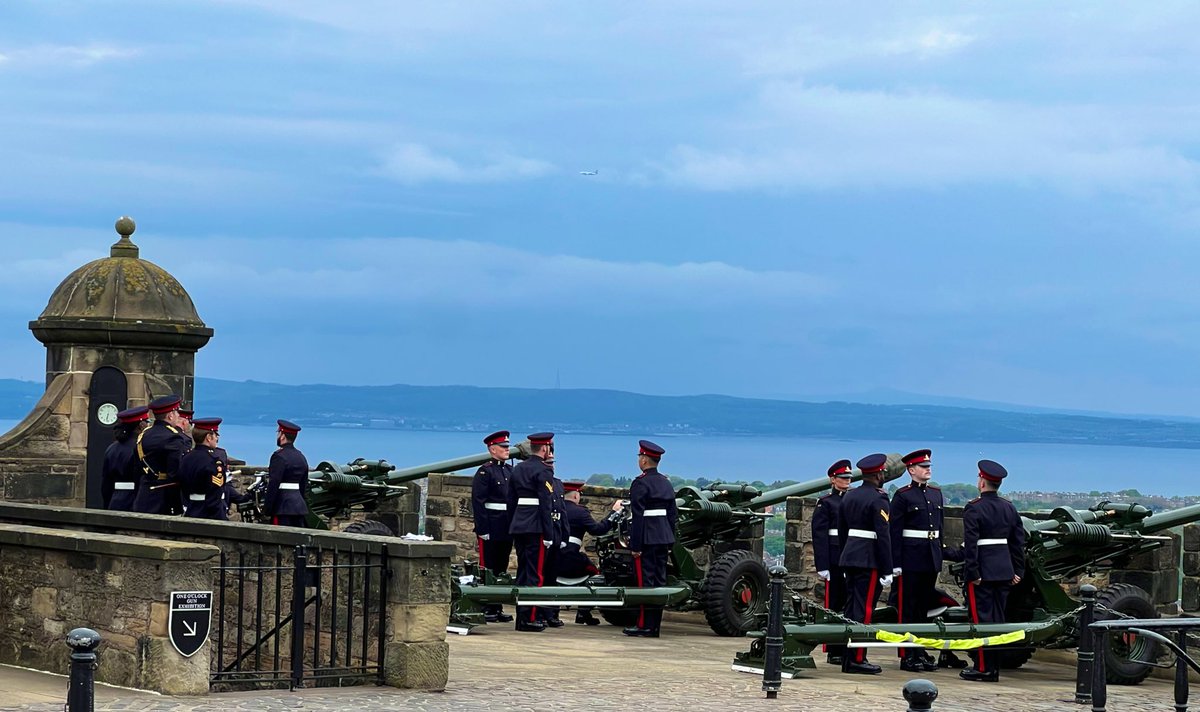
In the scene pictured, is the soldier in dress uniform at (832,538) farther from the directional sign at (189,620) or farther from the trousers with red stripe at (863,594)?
the directional sign at (189,620)

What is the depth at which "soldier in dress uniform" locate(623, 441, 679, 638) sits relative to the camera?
17016 millimetres

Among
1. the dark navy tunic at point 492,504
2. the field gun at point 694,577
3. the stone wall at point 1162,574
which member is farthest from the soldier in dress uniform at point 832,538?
the dark navy tunic at point 492,504

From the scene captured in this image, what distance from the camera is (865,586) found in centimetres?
1492

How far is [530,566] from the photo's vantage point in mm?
17031

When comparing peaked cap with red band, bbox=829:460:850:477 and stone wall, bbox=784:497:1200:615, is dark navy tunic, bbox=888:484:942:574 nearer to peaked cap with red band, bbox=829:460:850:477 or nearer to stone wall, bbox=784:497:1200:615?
peaked cap with red band, bbox=829:460:850:477

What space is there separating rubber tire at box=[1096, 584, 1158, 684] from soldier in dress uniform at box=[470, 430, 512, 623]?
17.5 feet

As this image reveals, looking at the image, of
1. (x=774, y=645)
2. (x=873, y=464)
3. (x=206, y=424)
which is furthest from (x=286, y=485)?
(x=774, y=645)

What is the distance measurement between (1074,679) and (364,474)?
8.65m

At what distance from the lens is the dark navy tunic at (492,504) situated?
17.7 m

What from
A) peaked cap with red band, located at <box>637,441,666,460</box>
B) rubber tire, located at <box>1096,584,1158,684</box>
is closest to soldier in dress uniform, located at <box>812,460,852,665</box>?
peaked cap with red band, located at <box>637,441,666,460</box>

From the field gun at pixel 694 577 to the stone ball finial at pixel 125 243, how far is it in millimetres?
6266

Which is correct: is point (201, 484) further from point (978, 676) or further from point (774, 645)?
point (978, 676)

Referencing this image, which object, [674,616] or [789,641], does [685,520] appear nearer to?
[674,616]

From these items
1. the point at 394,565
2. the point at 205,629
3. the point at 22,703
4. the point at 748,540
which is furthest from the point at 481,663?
the point at 748,540
